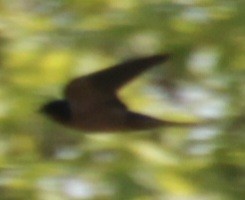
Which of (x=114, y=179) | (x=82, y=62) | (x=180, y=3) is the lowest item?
(x=114, y=179)

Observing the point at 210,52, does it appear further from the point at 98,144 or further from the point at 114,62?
the point at 98,144

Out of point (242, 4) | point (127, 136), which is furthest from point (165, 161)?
point (242, 4)

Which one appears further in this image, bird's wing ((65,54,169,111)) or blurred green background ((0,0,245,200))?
bird's wing ((65,54,169,111))

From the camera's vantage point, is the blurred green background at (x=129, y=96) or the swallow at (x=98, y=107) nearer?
the blurred green background at (x=129, y=96)

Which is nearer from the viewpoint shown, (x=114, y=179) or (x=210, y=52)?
(x=114, y=179)
